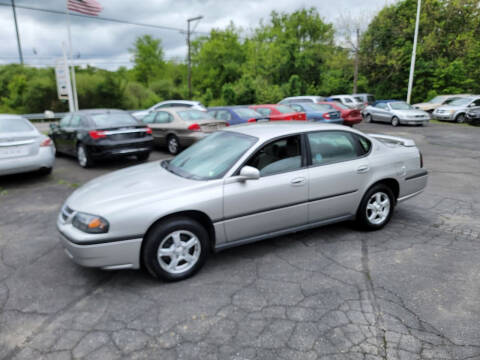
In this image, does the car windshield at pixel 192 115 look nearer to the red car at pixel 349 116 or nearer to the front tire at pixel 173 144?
the front tire at pixel 173 144

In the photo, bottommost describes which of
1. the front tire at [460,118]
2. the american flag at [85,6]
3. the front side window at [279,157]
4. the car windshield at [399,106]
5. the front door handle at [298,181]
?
the front tire at [460,118]

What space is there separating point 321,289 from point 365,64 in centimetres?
3508

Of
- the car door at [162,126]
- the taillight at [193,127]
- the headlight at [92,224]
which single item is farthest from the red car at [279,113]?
the headlight at [92,224]

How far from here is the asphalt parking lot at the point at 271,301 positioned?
9.04 ft

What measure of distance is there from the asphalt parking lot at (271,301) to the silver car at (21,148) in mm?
2457

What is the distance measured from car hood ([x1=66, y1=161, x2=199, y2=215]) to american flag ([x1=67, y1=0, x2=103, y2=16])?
16.5 metres

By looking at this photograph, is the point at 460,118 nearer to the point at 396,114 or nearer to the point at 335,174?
the point at 396,114

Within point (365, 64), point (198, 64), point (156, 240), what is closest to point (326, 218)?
point (156, 240)

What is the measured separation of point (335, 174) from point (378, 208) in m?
0.95

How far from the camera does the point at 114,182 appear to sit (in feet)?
13.6

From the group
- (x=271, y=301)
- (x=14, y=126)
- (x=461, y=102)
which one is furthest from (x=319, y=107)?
(x=271, y=301)

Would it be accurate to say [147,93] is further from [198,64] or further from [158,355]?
[158,355]

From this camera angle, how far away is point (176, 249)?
362 centimetres

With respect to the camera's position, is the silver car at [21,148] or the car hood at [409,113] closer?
the silver car at [21,148]
